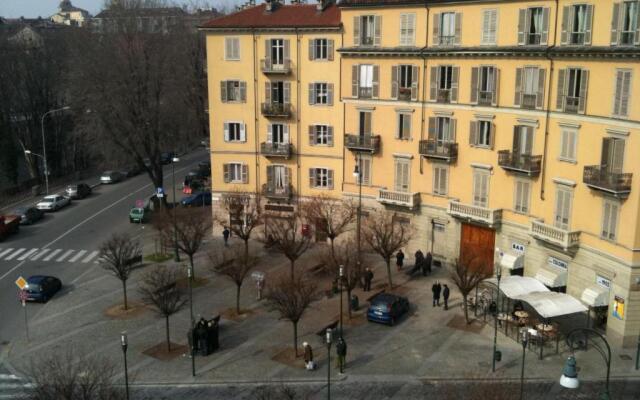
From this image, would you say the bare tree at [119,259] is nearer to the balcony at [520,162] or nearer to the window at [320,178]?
the window at [320,178]

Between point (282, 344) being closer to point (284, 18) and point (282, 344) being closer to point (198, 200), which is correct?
point (284, 18)

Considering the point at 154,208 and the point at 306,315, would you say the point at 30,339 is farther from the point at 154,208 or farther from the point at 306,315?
the point at 154,208

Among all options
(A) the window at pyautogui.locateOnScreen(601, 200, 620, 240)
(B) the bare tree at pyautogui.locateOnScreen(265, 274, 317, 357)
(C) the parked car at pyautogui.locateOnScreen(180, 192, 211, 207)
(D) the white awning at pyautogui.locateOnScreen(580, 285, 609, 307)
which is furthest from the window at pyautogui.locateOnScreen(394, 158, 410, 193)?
(C) the parked car at pyautogui.locateOnScreen(180, 192, 211, 207)

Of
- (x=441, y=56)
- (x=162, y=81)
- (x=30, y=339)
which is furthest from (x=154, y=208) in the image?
(x=441, y=56)

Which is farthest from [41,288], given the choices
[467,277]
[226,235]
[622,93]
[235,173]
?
[622,93]

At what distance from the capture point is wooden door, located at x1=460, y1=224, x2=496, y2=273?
49000 mm

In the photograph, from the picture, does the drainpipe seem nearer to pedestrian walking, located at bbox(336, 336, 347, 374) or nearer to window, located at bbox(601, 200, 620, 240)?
window, located at bbox(601, 200, 620, 240)

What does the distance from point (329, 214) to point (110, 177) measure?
42132mm

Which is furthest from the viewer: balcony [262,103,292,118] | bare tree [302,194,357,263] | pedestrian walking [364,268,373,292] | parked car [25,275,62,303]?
balcony [262,103,292,118]

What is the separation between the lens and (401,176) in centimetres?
5378

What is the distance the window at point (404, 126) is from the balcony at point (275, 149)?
33.2ft

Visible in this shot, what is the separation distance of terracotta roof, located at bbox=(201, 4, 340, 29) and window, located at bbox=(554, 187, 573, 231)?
74.6ft

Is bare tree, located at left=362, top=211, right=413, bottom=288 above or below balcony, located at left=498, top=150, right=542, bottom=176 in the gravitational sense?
below

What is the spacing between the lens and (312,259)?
179 feet
